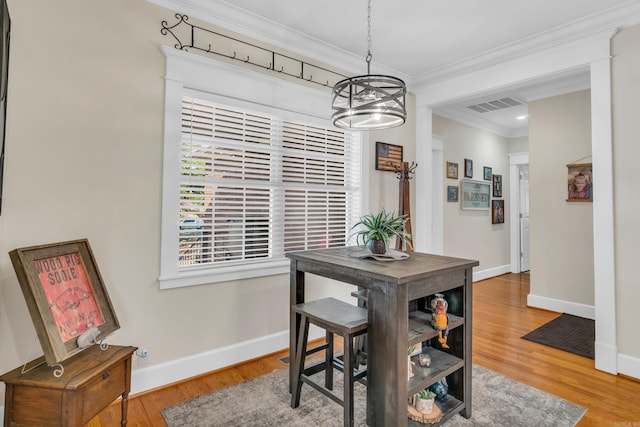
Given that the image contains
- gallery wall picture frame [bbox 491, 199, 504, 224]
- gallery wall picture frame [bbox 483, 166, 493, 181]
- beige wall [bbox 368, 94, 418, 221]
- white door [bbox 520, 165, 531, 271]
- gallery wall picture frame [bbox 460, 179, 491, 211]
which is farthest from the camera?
white door [bbox 520, 165, 531, 271]

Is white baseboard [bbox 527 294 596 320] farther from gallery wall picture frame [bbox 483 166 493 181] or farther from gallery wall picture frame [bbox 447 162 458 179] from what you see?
gallery wall picture frame [bbox 483 166 493 181]

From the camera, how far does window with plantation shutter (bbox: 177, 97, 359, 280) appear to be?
2.52 meters

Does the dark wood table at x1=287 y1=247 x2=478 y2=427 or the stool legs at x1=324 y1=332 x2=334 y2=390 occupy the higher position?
the dark wood table at x1=287 y1=247 x2=478 y2=427

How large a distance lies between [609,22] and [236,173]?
126 inches

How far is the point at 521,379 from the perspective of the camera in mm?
2482

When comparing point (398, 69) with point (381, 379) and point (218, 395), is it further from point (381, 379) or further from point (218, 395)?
point (218, 395)

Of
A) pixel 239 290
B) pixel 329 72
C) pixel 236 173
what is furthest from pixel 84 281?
pixel 329 72

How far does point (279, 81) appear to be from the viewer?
A: 2930mm

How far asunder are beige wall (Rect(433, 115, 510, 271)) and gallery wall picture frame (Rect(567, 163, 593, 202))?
5.08ft

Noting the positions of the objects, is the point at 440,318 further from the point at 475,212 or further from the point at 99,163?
the point at 475,212

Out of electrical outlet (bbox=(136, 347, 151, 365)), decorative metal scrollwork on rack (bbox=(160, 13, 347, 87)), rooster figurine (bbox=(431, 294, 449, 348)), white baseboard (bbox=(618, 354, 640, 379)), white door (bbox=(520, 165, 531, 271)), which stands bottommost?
white baseboard (bbox=(618, 354, 640, 379))

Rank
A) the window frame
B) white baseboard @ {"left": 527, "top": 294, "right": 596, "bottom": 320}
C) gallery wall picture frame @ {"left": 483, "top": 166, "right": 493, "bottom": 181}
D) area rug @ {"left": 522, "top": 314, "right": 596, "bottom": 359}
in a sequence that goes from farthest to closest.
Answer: gallery wall picture frame @ {"left": 483, "top": 166, "right": 493, "bottom": 181}, white baseboard @ {"left": 527, "top": 294, "right": 596, "bottom": 320}, area rug @ {"left": 522, "top": 314, "right": 596, "bottom": 359}, the window frame

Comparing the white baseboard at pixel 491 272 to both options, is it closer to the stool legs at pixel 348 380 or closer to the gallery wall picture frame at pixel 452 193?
the gallery wall picture frame at pixel 452 193

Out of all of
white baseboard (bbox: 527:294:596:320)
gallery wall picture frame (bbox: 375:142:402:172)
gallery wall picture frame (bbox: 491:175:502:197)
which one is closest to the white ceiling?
gallery wall picture frame (bbox: 375:142:402:172)
